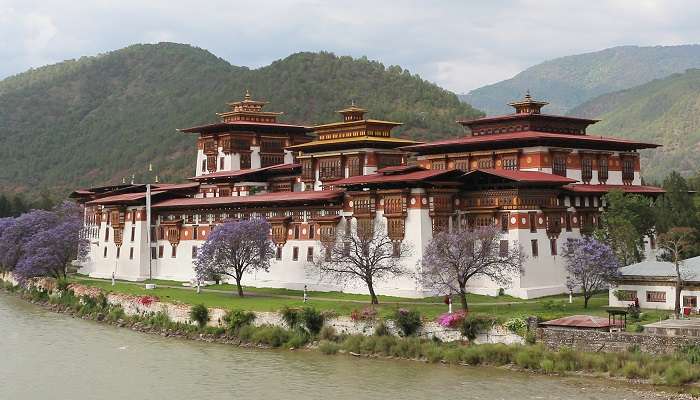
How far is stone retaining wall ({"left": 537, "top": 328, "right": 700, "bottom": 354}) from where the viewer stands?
44.9 meters

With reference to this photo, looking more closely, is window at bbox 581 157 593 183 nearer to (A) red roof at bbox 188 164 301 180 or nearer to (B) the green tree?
(B) the green tree

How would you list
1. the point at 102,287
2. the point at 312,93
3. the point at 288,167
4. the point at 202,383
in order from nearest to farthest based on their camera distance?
the point at 202,383, the point at 102,287, the point at 288,167, the point at 312,93

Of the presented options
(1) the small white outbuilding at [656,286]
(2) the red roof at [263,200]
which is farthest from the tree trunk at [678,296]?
(2) the red roof at [263,200]

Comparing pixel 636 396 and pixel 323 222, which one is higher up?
pixel 323 222

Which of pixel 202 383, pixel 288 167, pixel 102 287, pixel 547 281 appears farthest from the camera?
pixel 288 167

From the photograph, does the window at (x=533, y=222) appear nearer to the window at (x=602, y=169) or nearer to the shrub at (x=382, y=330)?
the window at (x=602, y=169)

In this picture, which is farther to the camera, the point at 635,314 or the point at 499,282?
the point at 499,282

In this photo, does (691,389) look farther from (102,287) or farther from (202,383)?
(102,287)

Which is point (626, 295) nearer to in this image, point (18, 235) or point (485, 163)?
point (485, 163)

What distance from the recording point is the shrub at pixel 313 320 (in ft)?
183

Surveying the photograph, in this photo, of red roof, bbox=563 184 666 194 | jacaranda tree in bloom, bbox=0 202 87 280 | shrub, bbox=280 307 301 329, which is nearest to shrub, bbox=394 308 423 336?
shrub, bbox=280 307 301 329

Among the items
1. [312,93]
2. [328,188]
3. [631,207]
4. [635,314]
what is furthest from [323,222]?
[312,93]

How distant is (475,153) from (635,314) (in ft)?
76.8

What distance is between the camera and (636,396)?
42.0 metres
